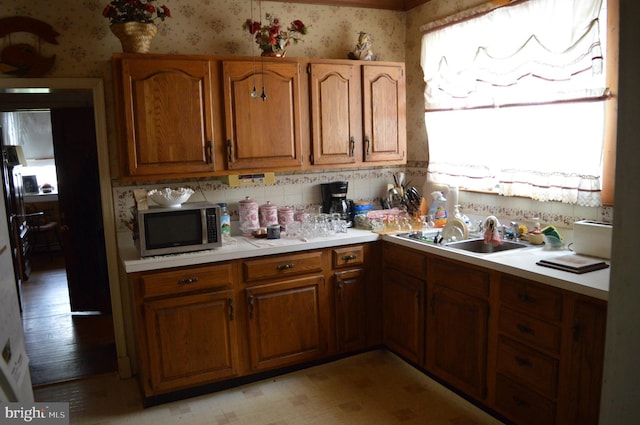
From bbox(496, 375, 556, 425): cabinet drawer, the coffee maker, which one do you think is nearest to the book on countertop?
bbox(496, 375, 556, 425): cabinet drawer

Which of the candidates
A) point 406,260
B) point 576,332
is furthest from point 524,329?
point 406,260

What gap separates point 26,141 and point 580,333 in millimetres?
8194

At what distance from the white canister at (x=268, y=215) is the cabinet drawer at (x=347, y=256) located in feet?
1.80

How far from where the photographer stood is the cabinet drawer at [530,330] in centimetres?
227

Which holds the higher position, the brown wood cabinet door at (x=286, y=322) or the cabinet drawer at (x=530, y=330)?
the cabinet drawer at (x=530, y=330)

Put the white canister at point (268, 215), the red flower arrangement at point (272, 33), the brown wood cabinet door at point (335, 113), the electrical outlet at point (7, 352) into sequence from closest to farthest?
the electrical outlet at point (7, 352)
the red flower arrangement at point (272, 33)
the brown wood cabinet door at point (335, 113)
the white canister at point (268, 215)

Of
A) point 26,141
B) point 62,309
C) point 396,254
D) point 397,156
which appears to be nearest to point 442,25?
point 397,156

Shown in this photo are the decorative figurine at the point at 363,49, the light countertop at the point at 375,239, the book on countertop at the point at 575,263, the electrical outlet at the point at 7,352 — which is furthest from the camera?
the decorative figurine at the point at 363,49

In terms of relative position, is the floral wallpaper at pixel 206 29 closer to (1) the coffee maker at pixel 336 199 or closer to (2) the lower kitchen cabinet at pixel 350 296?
(1) the coffee maker at pixel 336 199

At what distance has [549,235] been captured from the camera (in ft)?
9.12

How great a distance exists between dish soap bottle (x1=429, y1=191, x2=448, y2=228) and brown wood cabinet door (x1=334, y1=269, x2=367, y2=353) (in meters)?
0.66

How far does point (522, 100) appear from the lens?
3.02 meters

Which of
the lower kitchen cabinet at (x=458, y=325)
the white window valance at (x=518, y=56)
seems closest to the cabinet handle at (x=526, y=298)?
the lower kitchen cabinet at (x=458, y=325)

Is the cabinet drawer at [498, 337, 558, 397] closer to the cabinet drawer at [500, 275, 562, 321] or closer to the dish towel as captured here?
the cabinet drawer at [500, 275, 562, 321]
